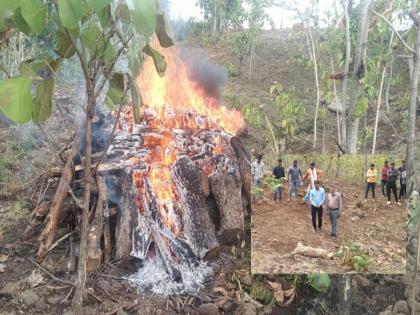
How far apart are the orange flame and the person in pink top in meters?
1.67

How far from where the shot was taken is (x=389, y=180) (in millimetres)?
3553

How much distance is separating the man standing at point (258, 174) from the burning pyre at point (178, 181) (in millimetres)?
687

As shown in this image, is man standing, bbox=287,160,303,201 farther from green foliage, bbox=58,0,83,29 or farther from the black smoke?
green foliage, bbox=58,0,83,29

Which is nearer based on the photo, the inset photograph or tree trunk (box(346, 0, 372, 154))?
the inset photograph

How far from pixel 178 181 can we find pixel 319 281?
162 centimetres

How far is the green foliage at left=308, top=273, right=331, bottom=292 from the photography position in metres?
3.83

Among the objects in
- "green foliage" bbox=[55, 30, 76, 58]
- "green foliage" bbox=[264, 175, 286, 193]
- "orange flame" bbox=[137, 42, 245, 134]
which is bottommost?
"green foliage" bbox=[264, 175, 286, 193]

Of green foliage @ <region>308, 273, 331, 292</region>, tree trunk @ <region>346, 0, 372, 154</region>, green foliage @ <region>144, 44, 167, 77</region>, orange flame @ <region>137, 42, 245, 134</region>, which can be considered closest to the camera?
green foliage @ <region>144, 44, 167, 77</region>

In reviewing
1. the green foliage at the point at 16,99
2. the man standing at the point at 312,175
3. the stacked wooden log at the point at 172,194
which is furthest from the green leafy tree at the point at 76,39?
the stacked wooden log at the point at 172,194

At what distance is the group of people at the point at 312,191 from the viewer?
11.5ft

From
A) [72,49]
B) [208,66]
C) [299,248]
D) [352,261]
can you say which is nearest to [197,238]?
[299,248]

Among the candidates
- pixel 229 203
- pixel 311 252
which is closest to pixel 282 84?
pixel 229 203

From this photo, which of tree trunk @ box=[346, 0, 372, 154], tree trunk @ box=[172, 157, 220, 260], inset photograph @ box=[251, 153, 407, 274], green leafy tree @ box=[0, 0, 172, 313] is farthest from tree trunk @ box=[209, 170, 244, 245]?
green leafy tree @ box=[0, 0, 172, 313]

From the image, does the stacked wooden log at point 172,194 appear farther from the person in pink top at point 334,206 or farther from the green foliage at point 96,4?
the green foliage at point 96,4
